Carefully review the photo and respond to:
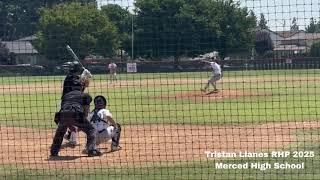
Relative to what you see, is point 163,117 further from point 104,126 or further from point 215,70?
point 215,70

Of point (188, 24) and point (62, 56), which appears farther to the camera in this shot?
point (188, 24)

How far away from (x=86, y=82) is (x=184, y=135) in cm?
276

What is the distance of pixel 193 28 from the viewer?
16875mm

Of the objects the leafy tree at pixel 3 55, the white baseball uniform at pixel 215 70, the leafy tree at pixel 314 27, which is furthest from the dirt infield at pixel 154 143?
the white baseball uniform at pixel 215 70

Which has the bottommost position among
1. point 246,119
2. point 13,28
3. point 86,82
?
point 246,119

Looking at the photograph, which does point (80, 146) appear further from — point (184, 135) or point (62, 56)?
point (62, 56)

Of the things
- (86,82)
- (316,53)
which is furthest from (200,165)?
(316,53)

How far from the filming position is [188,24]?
1930 centimetres

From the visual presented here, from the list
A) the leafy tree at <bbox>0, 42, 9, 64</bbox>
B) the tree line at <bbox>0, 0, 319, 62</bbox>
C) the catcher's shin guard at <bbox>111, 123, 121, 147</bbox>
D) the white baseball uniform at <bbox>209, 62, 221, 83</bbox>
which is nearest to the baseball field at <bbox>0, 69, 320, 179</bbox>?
the catcher's shin guard at <bbox>111, 123, 121, 147</bbox>

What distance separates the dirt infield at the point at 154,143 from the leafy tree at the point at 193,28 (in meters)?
2.89

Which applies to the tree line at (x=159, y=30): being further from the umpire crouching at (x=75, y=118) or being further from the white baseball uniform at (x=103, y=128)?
the umpire crouching at (x=75, y=118)

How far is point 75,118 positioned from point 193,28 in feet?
23.2

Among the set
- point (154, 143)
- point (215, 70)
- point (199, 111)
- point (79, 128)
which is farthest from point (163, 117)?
point (215, 70)

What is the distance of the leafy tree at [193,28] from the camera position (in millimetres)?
16438
